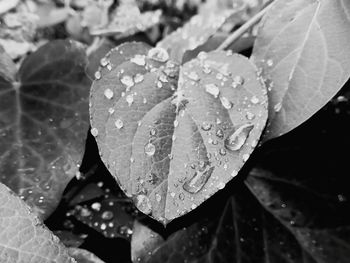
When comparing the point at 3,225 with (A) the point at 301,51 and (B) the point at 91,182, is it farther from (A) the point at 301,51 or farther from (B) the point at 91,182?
(A) the point at 301,51

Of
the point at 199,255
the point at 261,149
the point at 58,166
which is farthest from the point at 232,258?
the point at 58,166

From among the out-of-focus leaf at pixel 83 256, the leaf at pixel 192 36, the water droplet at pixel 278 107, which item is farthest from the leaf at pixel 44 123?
the water droplet at pixel 278 107

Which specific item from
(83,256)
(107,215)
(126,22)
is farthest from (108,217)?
(126,22)

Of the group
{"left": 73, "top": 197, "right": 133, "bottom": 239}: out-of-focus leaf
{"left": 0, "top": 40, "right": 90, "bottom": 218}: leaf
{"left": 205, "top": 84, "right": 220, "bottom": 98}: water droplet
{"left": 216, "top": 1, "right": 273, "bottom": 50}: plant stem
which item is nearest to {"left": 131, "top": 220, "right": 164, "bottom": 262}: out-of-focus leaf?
{"left": 73, "top": 197, "right": 133, "bottom": 239}: out-of-focus leaf

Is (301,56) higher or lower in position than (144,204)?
higher

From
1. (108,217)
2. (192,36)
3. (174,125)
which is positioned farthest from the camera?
(192,36)

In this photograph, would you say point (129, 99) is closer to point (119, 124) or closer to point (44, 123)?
point (119, 124)
